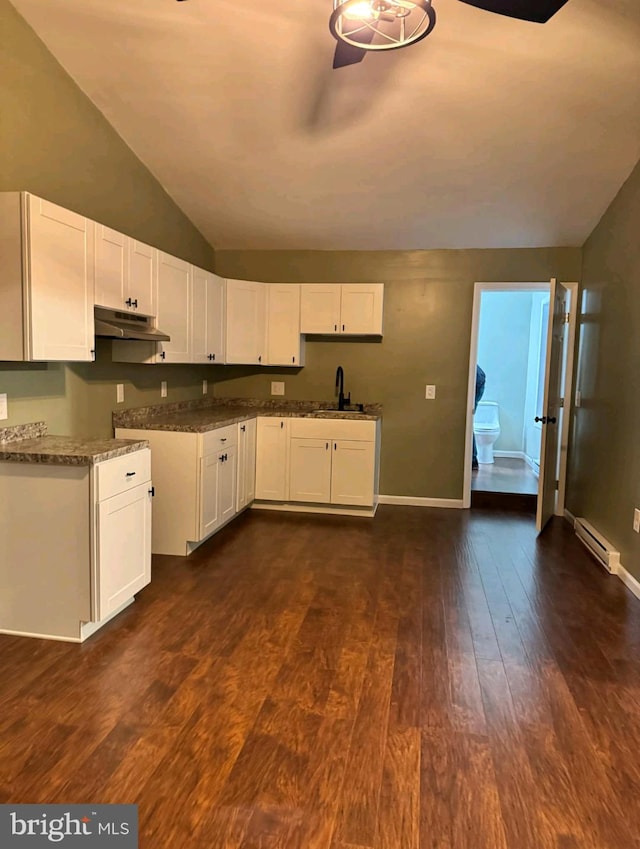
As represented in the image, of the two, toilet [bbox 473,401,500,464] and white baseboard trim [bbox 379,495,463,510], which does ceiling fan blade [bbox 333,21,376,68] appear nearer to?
white baseboard trim [bbox 379,495,463,510]

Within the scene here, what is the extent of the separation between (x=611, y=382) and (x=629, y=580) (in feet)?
4.61

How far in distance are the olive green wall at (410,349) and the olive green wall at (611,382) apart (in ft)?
2.42

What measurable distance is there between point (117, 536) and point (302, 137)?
2756 mm

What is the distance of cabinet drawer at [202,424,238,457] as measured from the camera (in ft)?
12.4

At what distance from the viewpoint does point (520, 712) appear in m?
2.13

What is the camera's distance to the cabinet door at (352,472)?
478 cm

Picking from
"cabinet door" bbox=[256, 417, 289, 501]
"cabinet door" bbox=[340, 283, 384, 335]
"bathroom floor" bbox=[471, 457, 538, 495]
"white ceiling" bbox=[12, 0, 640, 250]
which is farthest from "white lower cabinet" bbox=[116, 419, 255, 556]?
"bathroom floor" bbox=[471, 457, 538, 495]

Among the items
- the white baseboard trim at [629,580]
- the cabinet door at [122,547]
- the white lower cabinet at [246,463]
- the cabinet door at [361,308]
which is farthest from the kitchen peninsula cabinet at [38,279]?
the white baseboard trim at [629,580]

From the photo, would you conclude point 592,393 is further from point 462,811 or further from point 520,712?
point 462,811

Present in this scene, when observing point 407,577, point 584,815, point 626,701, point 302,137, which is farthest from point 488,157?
point 584,815

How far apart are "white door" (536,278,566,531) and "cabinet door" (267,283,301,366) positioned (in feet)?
7.07

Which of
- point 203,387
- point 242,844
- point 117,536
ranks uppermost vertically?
point 203,387

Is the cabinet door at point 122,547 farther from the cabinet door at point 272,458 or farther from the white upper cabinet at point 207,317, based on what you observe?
the cabinet door at point 272,458

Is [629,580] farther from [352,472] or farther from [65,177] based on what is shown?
[65,177]
